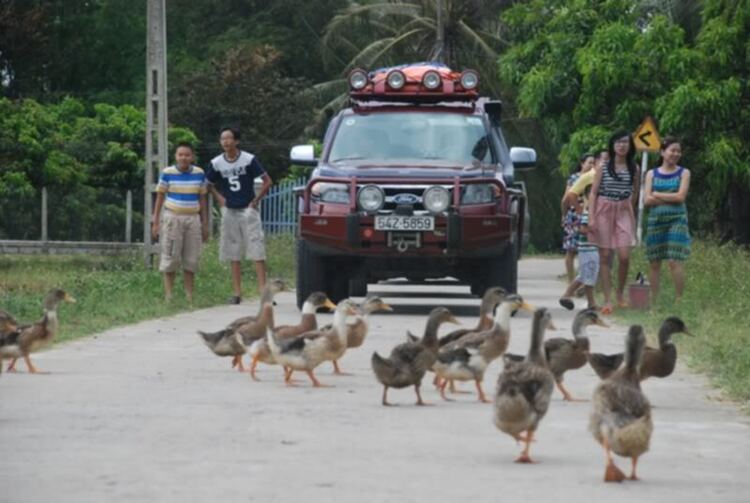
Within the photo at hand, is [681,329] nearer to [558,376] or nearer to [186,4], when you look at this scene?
[558,376]

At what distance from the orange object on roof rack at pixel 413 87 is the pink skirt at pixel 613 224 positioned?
219cm

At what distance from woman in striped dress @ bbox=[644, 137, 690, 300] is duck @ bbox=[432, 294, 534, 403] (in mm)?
8263

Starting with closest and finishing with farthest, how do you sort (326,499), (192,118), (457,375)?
(326,499) → (457,375) → (192,118)

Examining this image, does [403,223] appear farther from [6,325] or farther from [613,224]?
[6,325]

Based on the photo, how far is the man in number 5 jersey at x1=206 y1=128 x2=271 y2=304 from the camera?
74.3ft

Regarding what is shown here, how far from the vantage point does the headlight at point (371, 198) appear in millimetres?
20031

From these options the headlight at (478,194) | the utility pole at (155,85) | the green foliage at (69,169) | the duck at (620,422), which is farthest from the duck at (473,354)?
the green foliage at (69,169)

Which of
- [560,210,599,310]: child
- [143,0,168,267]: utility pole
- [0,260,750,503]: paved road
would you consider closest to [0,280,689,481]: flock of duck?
[0,260,750,503]: paved road

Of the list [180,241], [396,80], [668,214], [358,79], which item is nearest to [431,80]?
[396,80]

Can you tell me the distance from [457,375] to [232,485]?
3750 millimetres

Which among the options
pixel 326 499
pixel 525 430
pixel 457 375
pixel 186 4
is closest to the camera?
pixel 326 499

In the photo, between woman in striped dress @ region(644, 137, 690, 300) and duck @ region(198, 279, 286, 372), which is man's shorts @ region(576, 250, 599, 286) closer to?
woman in striped dress @ region(644, 137, 690, 300)

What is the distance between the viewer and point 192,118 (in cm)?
5803

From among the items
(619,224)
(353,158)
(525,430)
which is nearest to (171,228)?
(353,158)
